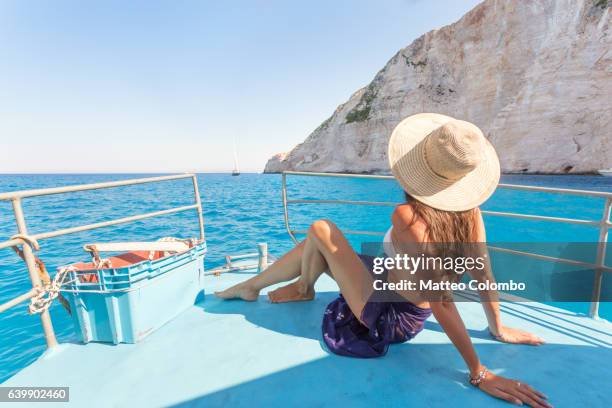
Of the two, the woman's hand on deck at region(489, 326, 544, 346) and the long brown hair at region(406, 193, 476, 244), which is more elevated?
the long brown hair at region(406, 193, 476, 244)

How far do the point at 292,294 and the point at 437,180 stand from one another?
1.37 metres

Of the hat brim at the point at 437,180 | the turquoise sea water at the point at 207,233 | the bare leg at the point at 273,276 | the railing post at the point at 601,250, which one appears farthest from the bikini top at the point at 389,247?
the turquoise sea water at the point at 207,233

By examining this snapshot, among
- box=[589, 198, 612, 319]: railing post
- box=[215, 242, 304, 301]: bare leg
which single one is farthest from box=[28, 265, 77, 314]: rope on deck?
box=[589, 198, 612, 319]: railing post

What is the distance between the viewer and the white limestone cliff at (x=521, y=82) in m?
20.7

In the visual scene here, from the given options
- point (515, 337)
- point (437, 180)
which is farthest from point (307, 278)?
point (515, 337)

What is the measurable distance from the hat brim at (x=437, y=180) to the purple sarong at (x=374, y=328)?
0.59 m

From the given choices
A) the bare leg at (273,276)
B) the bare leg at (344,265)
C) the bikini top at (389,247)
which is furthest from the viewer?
the bare leg at (273,276)

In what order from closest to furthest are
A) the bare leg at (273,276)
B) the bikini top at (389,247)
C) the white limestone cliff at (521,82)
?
the bikini top at (389,247), the bare leg at (273,276), the white limestone cliff at (521,82)

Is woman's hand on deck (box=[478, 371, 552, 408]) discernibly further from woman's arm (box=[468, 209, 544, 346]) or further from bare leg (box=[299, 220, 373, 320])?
bare leg (box=[299, 220, 373, 320])

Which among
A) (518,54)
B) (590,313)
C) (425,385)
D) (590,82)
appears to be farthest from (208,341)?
(518,54)

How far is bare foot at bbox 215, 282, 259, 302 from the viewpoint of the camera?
199 centimetres

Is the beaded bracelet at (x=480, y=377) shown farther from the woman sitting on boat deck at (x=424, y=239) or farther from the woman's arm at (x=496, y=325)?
the woman's arm at (x=496, y=325)

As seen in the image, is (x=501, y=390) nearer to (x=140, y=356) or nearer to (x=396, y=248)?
(x=396, y=248)

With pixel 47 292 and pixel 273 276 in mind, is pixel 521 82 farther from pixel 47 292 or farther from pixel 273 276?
pixel 47 292
